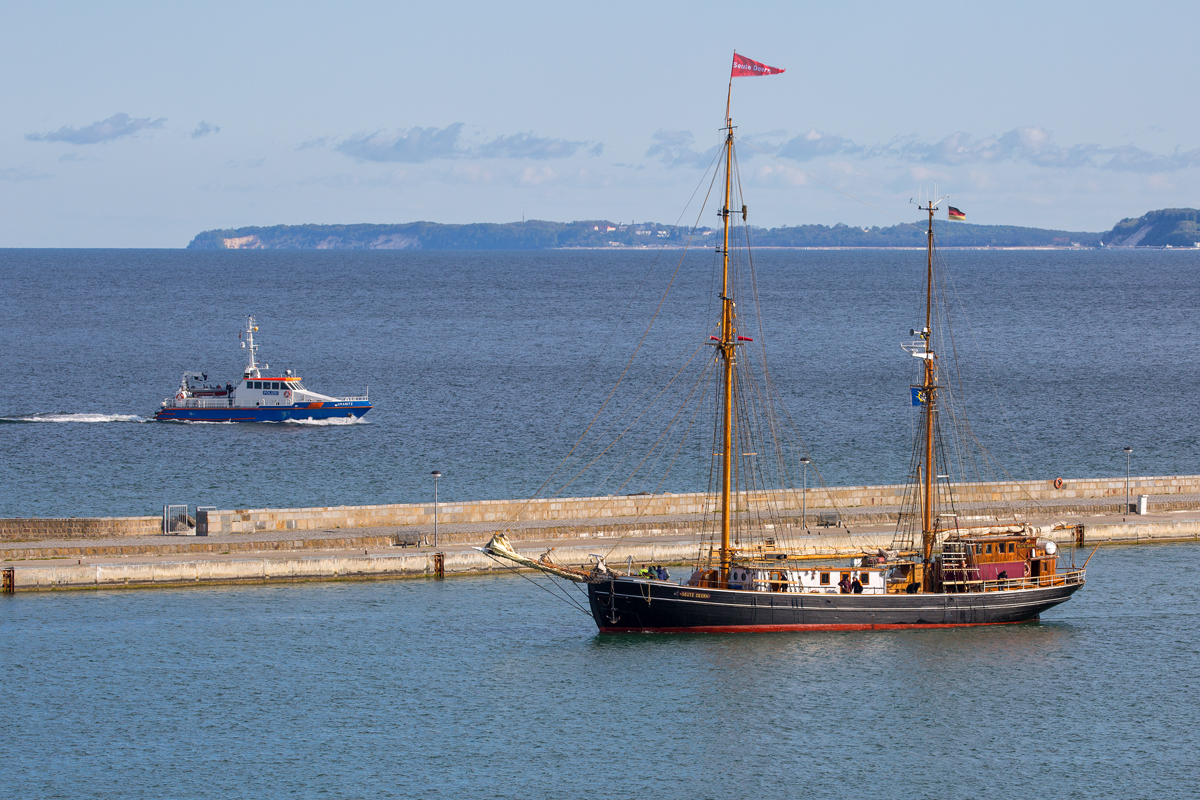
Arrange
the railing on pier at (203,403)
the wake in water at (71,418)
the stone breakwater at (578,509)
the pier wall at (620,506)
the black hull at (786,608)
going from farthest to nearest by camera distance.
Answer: the railing on pier at (203,403) → the wake in water at (71,418) → the pier wall at (620,506) → the stone breakwater at (578,509) → the black hull at (786,608)

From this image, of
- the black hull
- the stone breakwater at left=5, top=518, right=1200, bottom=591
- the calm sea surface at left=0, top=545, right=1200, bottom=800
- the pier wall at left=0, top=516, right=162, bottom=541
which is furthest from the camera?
the pier wall at left=0, top=516, right=162, bottom=541

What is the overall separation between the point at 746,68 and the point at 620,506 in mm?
20865

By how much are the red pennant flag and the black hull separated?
18466 millimetres

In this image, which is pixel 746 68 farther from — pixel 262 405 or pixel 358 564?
pixel 262 405

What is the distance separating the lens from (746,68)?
170 ft

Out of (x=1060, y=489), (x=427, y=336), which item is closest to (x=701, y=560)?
(x=1060, y=489)

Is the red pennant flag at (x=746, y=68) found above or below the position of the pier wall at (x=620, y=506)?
above

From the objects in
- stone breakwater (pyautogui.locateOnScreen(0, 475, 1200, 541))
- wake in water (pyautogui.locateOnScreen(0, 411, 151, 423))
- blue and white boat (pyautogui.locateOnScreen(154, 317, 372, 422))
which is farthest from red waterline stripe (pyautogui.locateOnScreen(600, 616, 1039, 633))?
wake in water (pyautogui.locateOnScreen(0, 411, 151, 423))

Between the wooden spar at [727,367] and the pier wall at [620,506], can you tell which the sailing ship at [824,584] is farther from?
the pier wall at [620,506]

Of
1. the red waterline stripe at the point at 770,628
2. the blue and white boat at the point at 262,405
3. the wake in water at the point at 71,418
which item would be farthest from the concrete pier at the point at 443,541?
the wake in water at the point at 71,418

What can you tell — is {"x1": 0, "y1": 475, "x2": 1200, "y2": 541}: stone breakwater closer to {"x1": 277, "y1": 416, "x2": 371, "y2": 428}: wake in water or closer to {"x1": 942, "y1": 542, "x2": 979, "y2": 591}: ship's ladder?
{"x1": 942, "y1": 542, "x2": 979, "y2": 591}: ship's ladder

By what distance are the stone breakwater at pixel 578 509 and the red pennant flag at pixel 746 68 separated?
61.3ft

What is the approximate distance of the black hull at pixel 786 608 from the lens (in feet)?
168

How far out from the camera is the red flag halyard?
51.7 metres
